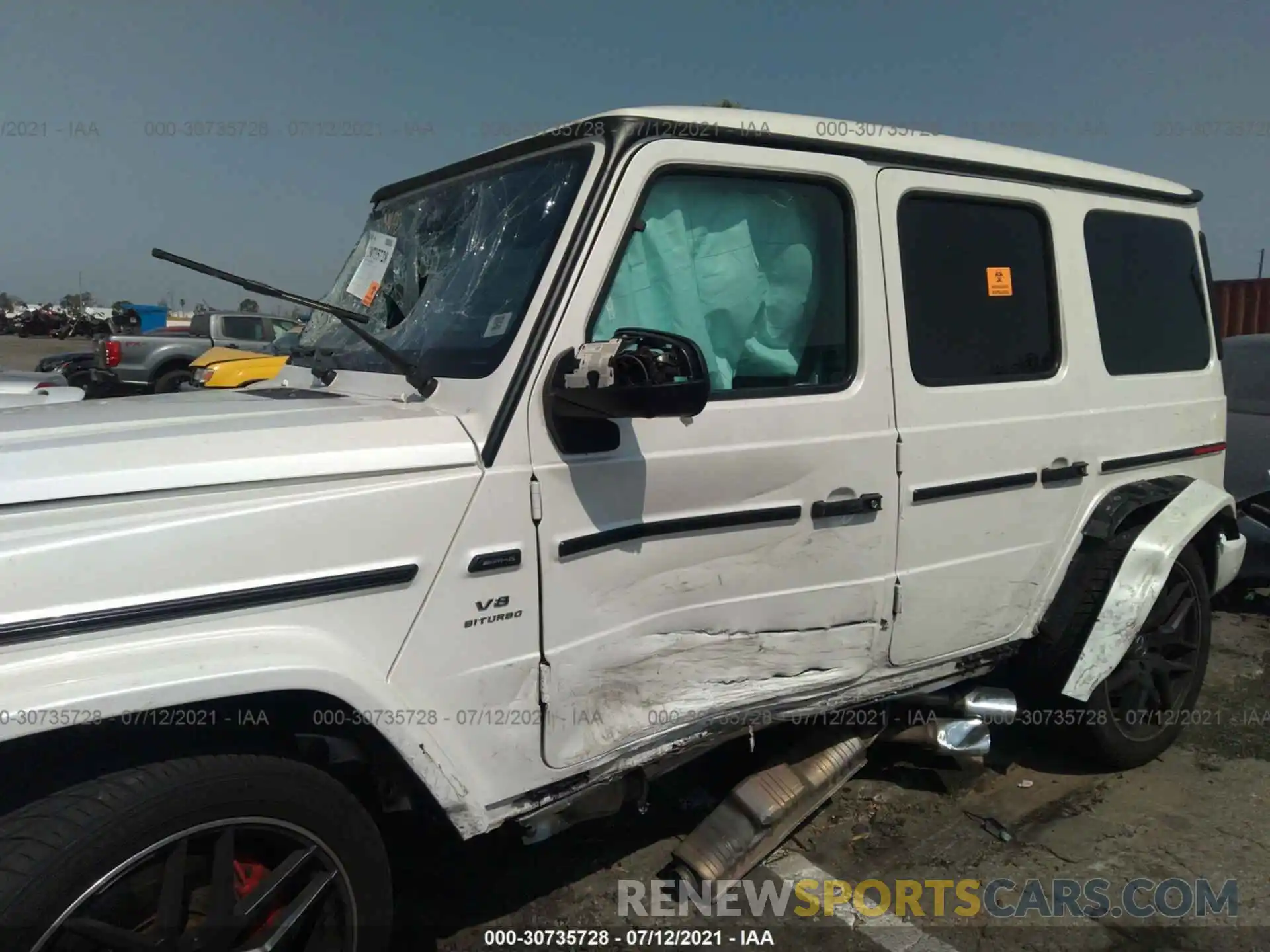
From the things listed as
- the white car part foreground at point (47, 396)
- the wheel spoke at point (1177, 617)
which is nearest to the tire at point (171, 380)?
the white car part foreground at point (47, 396)

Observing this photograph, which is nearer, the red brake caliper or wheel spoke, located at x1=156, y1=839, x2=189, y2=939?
wheel spoke, located at x1=156, y1=839, x2=189, y2=939

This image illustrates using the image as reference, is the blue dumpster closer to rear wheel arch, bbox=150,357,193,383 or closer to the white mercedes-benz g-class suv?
rear wheel arch, bbox=150,357,193,383

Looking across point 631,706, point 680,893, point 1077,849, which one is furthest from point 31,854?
point 1077,849

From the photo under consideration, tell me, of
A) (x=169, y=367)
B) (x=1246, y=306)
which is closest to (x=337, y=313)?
(x=1246, y=306)

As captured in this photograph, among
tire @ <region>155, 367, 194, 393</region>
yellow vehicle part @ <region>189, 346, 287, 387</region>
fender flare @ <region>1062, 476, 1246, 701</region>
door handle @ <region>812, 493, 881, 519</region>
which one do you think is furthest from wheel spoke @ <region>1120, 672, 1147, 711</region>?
tire @ <region>155, 367, 194, 393</region>

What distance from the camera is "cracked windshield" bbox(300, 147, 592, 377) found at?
A: 2.26 m

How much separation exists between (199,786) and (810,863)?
2.01 meters

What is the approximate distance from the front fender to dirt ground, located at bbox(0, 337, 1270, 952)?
992mm

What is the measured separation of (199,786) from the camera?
1.72 m

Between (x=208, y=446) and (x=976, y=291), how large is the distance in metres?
2.34

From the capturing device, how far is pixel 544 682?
7.11 feet

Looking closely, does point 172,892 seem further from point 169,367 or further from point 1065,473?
point 169,367

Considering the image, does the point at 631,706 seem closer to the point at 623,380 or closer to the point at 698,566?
the point at 698,566

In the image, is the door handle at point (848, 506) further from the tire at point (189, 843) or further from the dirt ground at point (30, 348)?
the dirt ground at point (30, 348)
